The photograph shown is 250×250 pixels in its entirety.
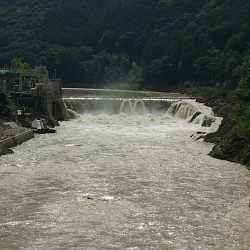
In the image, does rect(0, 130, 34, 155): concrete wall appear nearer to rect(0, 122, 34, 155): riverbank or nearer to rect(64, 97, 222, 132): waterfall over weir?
rect(0, 122, 34, 155): riverbank

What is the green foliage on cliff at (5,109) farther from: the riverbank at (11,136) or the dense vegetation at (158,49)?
the dense vegetation at (158,49)

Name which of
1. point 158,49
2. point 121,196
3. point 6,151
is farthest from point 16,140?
point 158,49

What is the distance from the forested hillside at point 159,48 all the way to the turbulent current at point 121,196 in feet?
273

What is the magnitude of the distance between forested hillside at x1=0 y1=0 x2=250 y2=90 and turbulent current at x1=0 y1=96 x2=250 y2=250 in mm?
83182

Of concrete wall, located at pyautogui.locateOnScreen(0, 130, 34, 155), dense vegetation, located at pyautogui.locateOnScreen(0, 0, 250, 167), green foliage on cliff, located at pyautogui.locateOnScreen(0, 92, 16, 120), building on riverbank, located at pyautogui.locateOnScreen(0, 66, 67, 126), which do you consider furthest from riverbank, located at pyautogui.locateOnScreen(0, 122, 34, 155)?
dense vegetation, located at pyautogui.locateOnScreen(0, 0, 250, 167)

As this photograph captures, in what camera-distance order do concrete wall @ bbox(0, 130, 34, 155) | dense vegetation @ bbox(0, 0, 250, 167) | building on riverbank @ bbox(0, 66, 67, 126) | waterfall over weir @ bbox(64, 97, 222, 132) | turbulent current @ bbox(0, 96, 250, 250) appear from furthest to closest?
A: dense vegetation @ bbox(0, 0, 250, 167), waterfall over weir @ bbox(64, 97, 222, 132), building on riverbank @ bbox(0, 66, 67, 126), concrete wall @ bbox(0, 130, 34, 155), turbulent current @ bbox(0, 96, 250, 250)

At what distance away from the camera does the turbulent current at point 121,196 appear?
26328 mm

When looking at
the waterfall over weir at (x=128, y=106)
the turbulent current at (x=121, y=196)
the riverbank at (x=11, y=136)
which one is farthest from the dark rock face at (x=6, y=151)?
the waterfall over weir at (x=128, y=106)

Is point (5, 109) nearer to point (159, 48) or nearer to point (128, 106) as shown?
point (128, 106)

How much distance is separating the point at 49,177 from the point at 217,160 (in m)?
17.5

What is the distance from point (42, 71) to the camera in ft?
282

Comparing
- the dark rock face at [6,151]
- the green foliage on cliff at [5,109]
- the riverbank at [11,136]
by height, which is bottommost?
the dark rock face at [6,151]

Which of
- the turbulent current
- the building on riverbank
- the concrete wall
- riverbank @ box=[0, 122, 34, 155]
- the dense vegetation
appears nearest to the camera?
the turbulent current

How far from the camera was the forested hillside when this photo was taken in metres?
150
